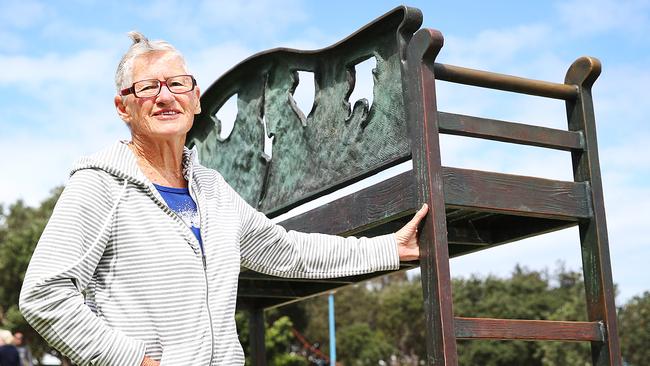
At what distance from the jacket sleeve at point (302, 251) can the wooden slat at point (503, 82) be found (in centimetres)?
78

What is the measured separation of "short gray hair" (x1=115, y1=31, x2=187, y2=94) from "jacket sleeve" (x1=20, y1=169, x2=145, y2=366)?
499 millimetres

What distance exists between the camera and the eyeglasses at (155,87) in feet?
9.53

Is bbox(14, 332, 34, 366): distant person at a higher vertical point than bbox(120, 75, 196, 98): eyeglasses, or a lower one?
higher

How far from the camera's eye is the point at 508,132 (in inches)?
157

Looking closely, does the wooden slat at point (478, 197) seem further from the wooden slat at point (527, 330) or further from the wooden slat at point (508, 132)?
the wooden slat at point (527, 330)

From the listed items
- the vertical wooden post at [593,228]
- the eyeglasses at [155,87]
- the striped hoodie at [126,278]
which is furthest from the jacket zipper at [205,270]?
the vertical wooden post at [593,228]

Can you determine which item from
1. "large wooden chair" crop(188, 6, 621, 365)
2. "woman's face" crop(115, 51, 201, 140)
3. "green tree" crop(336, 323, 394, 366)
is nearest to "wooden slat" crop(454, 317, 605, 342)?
"large wooden chair" crop(188, 6, 621, 365)

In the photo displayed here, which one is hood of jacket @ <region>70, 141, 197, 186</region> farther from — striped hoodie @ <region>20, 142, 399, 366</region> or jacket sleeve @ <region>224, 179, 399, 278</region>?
jacket sleeve @ <region>224, 179, 399, 278</region>

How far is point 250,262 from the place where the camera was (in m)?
3.41

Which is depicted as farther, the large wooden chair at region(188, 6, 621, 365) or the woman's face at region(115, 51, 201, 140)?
the large wooden chair at region(188, 6, 621, 365)

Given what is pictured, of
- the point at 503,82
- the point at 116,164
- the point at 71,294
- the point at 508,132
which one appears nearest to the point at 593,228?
the point at 508,132

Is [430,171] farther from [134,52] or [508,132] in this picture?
[134,52]

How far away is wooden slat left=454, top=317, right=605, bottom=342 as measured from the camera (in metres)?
3.69

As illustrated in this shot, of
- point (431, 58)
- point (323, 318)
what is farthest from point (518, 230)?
point (323, 318)
